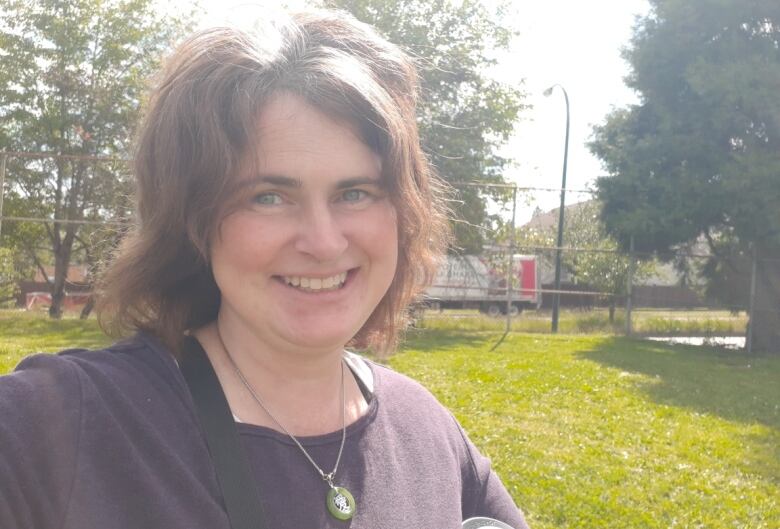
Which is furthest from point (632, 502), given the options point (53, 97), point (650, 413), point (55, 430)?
point (53, 97)

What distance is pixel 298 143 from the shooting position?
4.83ft

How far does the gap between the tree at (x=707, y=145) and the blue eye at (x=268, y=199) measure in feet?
44.1

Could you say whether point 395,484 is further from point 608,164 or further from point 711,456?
point 608,164

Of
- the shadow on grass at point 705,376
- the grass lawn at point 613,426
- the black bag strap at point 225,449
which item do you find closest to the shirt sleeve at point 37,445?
the black bag strap at point 225,449

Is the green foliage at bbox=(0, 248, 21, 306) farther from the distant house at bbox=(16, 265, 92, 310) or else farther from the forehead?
the forehead

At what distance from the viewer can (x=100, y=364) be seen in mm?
1369

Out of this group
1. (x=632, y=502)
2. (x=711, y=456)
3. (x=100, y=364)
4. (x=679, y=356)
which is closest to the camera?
(x=100, y=364)

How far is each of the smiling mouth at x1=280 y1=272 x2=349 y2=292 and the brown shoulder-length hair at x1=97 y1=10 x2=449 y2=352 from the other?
158mm

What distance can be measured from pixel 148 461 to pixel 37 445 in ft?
0.56

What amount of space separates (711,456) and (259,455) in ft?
18.3

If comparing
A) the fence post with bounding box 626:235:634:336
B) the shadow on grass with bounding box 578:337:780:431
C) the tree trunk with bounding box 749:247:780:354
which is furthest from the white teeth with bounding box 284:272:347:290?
the fence post with bounding box 626:235:634:336

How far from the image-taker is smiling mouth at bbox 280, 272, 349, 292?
1545 millimetres

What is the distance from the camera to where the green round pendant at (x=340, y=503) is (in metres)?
1.46

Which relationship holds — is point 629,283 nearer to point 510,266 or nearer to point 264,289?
point 510,266
